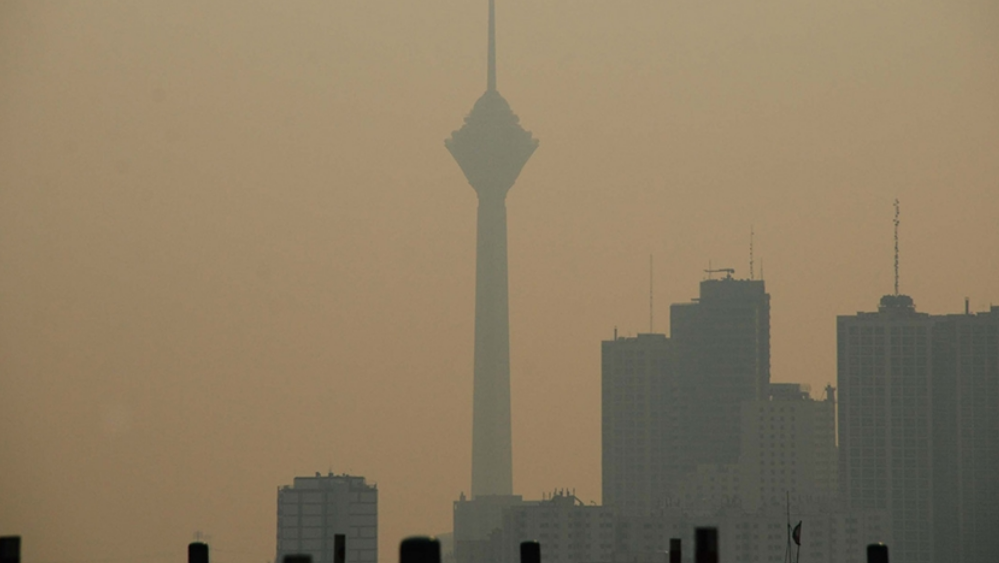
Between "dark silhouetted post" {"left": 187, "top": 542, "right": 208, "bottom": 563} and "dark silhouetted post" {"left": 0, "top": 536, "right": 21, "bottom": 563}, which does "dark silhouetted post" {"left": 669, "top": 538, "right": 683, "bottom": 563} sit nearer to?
"dark silhouetted post" {"left": 187, "top": 542, "right": 208, "bottom": 563}

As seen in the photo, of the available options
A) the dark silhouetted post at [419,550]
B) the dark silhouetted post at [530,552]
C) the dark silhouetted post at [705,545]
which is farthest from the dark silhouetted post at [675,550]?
the dark silhouetted post at [419,550]

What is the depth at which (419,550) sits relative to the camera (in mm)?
18000

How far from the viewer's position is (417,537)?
59.0ft

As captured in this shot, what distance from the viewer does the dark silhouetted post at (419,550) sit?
1798cm

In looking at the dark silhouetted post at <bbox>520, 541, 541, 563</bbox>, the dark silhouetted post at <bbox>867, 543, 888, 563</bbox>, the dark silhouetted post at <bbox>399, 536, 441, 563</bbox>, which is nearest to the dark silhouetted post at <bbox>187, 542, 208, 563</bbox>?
the dark silhouetted post at <bbox>520, 541, 541, 563</bbox>

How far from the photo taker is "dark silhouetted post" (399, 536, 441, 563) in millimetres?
17984

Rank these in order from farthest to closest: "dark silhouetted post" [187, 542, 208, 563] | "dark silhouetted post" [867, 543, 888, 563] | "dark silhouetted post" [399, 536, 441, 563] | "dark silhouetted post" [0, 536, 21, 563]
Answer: "dark silhouetted post" [187, 542, 208, 563]
"dark silhouetted post" [867, 543, 888, 563]
"dark silhouetted post" [0, 536, 21, 563]
"dark silhouetted post" [399, 536, 441, 563]

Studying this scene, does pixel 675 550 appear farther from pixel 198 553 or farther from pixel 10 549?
pixel 10 549

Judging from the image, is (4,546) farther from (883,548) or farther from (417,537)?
(883,548)

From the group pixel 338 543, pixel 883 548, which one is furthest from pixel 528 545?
pixel 338 543

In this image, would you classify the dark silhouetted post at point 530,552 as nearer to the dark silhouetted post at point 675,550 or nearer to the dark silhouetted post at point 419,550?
the dark silhouetted post at point 675,550

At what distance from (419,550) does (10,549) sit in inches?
→ 245

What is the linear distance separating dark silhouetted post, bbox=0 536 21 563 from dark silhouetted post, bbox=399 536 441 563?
230 inches

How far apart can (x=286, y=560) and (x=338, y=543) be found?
13.4 metres
